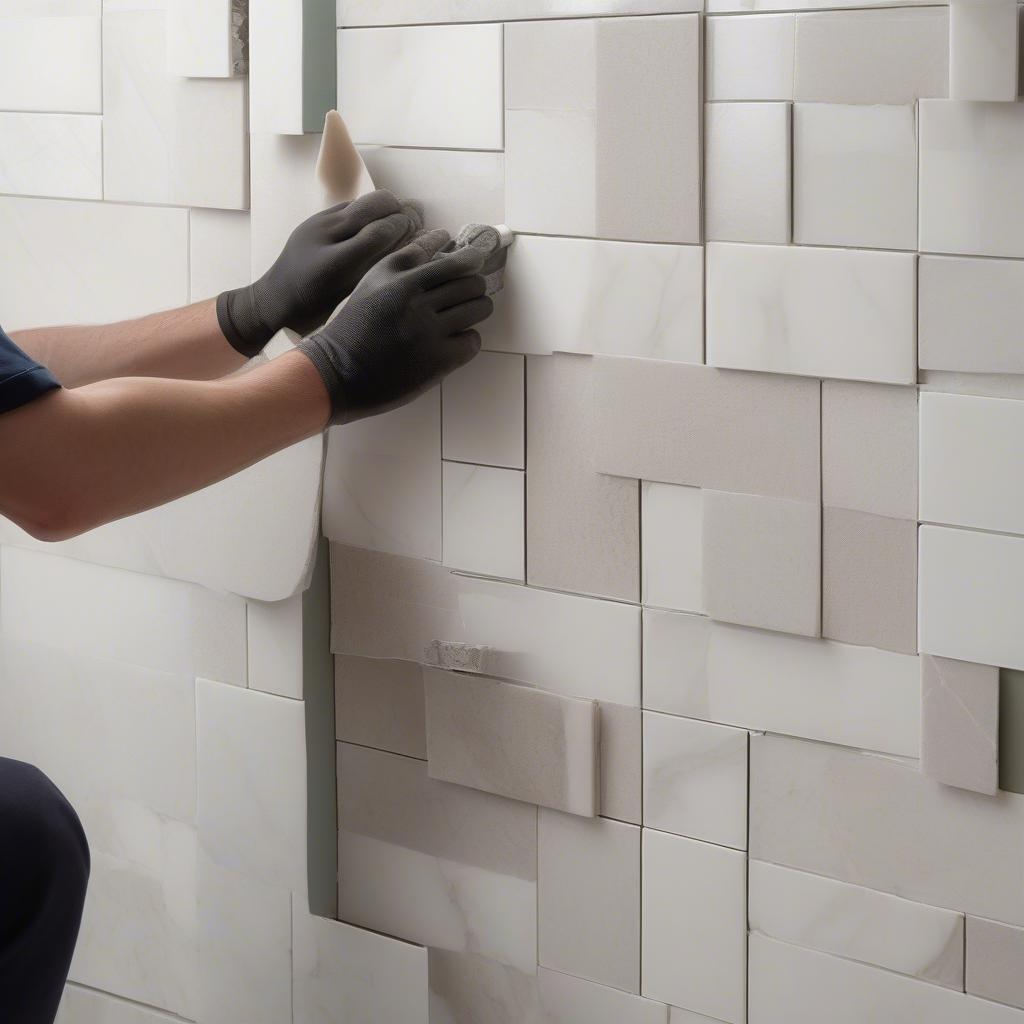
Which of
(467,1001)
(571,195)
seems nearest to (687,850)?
(467,1001)

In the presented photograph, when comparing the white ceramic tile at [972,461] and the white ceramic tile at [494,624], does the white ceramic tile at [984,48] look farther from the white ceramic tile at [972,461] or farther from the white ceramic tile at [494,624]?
the white ceramic tile at [494,624]

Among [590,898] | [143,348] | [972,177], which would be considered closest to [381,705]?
[590,898]

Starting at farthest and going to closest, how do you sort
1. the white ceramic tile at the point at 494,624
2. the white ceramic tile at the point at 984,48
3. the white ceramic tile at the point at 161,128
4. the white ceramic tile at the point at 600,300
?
1. the white ceramic tile at the point at 161,128
2. the white ceramic tile at the point at 494,624
3. the white ceramic tile at the point at 600,300
4. the white ceramic tile at the point at 984,48

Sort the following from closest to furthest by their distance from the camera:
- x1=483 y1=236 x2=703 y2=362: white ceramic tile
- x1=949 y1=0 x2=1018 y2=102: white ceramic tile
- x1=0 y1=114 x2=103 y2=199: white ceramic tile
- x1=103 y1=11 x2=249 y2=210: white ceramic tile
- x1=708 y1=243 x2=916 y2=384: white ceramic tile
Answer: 1. x1=949 y1=0 x2=1018 y2=102: white ceramic tile
2. x1=708 y1=243 x2=916 y2=384: white ceramic tile
3. x1=483 y1=236 x2=703 y2=362: white ceramic tile
4. x1=103 y1=11 x2=249 y2=210: white ceramic tile
5. x1=0 y1=114 x2=103 y2=199: white ceramic tile

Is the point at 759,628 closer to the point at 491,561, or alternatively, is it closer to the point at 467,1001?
the point at 491,561

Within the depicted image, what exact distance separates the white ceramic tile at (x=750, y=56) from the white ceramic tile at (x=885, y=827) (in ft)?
1.70

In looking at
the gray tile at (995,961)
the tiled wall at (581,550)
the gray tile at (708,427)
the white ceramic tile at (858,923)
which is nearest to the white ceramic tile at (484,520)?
the tiled wall at (581,550)

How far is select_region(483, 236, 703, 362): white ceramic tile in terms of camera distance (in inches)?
46.1

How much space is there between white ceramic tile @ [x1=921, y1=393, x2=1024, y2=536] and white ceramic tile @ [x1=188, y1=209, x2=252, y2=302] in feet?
2.26

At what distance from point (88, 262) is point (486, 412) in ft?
1.70

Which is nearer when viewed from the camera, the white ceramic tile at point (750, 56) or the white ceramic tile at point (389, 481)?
the white ceramic tile at point (750, 56)

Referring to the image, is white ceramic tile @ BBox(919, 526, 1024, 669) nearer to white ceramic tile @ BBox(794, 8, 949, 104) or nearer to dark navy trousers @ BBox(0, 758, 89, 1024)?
white ceramic tile @ BBox(794, 8, 949, 104)

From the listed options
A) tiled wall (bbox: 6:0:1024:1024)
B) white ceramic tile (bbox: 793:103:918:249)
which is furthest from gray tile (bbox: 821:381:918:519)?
white ceramic tile (bbox: 793:103:918:249)

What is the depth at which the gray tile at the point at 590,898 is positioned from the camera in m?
1.31
